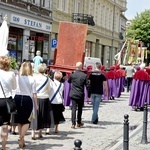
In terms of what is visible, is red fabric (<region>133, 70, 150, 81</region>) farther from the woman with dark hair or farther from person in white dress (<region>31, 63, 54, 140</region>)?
the woman with dark hair

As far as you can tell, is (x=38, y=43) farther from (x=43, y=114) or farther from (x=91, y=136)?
(x=43, y=114)

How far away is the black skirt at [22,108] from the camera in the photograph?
849 cm

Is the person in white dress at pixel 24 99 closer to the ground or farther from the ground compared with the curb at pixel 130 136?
farther from the ground

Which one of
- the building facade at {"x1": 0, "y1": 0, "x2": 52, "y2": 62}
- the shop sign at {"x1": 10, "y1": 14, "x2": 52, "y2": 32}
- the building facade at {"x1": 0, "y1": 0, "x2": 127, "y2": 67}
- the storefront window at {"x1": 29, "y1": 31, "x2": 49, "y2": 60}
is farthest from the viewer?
the storefront window at {"x1": 29, "y1": 31, "x2": 49, "y2": 60}

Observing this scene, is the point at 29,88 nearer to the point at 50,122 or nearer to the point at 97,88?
the point at 50,122

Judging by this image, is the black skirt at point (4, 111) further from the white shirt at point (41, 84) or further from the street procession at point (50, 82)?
the white shirt at point (41, 84)

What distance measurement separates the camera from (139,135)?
10680mm

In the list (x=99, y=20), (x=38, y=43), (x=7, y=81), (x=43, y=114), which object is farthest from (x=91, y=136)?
(x=99, y=20)

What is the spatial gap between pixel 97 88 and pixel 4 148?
4777mm

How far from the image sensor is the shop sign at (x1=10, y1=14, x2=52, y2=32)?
25.5 meters

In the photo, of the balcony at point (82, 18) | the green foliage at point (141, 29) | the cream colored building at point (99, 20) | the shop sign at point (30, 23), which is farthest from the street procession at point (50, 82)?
the green foliage at point (141, 29)

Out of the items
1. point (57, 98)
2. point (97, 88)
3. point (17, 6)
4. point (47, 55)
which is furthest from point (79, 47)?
point (47, 55)

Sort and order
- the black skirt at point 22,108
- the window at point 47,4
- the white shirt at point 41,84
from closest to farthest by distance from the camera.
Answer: the black skirt at point 22,108, the white shirt at point 41,84, the window at point 47,4

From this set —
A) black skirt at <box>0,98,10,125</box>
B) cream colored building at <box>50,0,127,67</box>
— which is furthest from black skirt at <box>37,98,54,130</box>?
cream colored building at <box>50,0,127,67</box>
